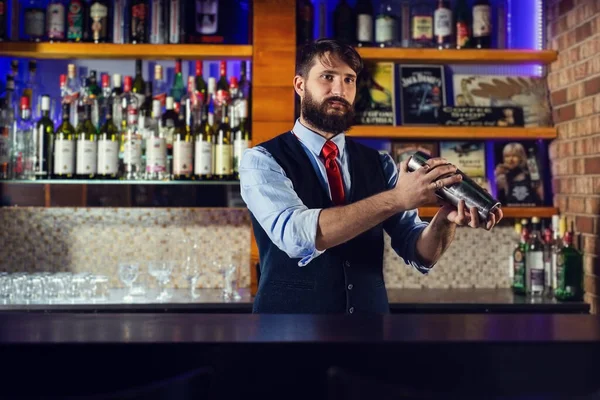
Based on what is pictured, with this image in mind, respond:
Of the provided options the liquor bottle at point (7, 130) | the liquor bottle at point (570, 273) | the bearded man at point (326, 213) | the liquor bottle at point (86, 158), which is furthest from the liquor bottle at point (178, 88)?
the liquor bottle at point (570, 273)

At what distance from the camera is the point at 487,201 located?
1674mm

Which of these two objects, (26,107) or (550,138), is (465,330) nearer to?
(550,138)

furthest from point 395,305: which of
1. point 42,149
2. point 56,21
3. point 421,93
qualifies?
point 56,21

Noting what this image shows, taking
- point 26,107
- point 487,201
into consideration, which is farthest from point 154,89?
point 487,201

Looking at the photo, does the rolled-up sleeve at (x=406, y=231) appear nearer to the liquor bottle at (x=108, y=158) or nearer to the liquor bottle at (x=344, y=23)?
the liquor bottle at (x=344, y=23)

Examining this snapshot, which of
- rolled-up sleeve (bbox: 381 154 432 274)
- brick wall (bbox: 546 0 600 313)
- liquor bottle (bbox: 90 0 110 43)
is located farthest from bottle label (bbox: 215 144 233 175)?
brick wall (bbox: 546 0 600 313)

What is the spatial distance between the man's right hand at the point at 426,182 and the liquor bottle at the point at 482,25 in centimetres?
179

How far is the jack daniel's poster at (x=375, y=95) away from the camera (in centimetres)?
330

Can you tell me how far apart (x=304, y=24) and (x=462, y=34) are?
69 centimetres

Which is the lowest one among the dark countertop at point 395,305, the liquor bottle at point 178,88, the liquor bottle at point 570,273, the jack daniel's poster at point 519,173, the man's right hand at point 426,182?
the dark countertop at point 395,305

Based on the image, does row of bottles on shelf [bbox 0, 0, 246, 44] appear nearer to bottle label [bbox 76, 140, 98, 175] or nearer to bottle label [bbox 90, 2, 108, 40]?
bottle label [bbox 90, 2, 108, 40]

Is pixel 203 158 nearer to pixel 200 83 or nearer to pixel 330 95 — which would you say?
pixel 200 83

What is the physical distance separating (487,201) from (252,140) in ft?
5.20

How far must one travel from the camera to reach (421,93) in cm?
338
